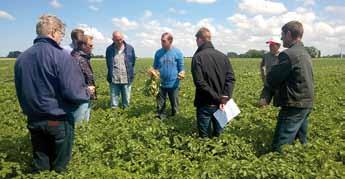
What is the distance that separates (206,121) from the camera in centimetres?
614

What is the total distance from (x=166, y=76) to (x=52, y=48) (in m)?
4.17

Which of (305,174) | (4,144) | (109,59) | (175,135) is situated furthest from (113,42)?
(305,174)

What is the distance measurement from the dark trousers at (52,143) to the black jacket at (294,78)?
2.96 meters

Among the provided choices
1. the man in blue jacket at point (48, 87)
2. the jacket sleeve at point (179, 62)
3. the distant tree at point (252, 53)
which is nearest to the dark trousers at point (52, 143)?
the man in blue jacket at point (48, 87)

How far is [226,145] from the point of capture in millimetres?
5883

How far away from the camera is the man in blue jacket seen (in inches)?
162

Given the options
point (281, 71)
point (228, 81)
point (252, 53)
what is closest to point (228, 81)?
point (228, 81)

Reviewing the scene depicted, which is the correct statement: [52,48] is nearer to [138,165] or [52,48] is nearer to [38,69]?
[38,69]

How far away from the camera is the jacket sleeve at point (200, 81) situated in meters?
5.90

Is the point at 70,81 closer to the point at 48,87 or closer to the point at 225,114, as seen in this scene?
the point at 48,87

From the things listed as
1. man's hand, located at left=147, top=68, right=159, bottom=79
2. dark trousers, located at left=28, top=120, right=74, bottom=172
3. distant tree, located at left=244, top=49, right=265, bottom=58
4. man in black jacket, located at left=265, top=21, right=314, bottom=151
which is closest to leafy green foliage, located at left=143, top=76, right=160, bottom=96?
man's hand, located at left=147, top=68, right=159, bottom=79

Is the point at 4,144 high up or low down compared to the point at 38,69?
down

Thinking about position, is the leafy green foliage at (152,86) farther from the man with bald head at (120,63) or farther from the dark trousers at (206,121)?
the dark trousers at (206,121)

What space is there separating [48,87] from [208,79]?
2.70 metres
